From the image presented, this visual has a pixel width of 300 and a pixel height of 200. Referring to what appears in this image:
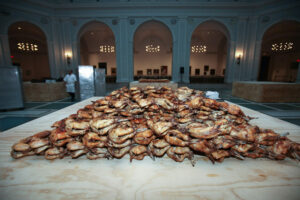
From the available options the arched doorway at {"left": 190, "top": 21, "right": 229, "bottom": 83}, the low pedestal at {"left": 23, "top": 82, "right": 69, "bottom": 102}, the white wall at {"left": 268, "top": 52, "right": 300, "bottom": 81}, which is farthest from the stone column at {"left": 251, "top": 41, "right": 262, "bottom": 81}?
the low pedestal at {"left": 23, "top": 82, "right": 69, "bottom": 102}

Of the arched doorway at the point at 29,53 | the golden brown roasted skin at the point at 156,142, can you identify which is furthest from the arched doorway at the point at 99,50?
the golden brown roasted skin at the point at 156,142

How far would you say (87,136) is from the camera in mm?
910

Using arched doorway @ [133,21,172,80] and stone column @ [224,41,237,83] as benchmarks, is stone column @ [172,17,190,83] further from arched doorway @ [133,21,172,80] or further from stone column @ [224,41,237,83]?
arched doorway @ [133,21,172,80]

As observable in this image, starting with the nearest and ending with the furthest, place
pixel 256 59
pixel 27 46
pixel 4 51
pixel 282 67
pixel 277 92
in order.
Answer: pixel 277 92, pixel 4 51, pixel 256 59, pixel 282 67, pixel 27 46

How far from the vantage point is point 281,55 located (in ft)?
60.6

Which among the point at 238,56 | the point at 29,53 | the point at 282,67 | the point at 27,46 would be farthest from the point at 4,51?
the point at 282,67

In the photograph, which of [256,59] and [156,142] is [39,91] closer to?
[156,142]

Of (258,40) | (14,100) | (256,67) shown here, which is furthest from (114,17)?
(256,67)

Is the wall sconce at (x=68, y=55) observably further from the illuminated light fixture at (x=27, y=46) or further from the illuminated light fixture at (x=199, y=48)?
the illuminated light fixture at (x=199, y=48)

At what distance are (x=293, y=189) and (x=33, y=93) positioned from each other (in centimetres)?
986

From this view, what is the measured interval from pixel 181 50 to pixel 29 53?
22.7 meters

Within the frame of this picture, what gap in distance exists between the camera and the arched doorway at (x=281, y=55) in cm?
1647

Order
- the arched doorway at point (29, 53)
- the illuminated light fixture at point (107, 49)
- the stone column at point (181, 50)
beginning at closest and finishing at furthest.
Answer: the stone column at point (181, 50)
the arched doorway at point (29, 53)
the illuminated light fixture at point (107, 49)

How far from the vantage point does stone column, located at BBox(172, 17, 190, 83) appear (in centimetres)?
1143
